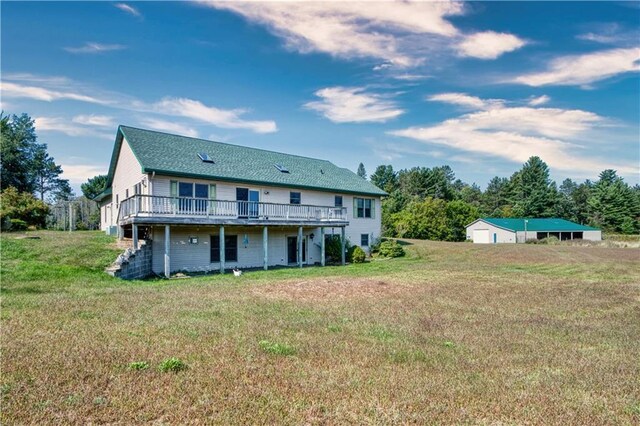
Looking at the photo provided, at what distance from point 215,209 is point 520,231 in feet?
167

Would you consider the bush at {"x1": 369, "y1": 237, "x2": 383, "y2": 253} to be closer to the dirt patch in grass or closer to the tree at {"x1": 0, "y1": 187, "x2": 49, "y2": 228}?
the dirt patch in grass

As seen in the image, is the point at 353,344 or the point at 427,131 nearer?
the point at 353,344

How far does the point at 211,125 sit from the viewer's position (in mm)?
26969

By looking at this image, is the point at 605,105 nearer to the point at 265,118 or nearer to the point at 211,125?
the point at 265,118

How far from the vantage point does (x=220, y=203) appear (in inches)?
763

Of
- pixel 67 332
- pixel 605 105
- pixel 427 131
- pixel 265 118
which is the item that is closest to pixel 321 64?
pixel 265 118

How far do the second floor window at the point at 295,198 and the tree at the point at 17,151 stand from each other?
3414 cm

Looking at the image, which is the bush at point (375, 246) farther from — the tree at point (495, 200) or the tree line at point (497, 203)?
the tree at point (495, 200)

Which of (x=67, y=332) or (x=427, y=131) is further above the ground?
(x=427, y=131)

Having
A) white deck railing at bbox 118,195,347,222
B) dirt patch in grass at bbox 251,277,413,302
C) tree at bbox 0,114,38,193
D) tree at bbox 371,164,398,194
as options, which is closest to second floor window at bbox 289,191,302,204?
white deck railing at bbox 118,195,347,222

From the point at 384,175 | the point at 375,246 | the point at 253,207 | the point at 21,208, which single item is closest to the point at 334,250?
the point at 375,246

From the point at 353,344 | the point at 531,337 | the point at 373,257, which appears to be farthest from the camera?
the point at 373,257

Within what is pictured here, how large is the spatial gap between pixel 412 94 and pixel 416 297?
1838cm

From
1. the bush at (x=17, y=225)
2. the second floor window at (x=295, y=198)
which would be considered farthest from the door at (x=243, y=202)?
the bush at (x=17, y=225)
